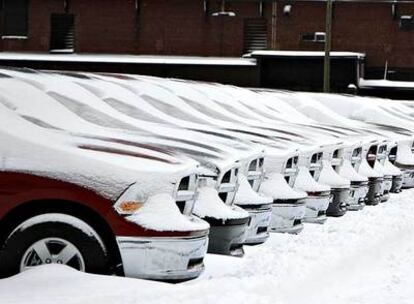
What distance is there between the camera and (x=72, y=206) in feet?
17.9

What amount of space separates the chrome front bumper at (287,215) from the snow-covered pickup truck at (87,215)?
262 cm

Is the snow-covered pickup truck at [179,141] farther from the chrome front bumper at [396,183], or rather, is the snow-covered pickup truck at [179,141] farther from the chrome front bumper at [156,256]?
the chrome front bumper at [396,183]

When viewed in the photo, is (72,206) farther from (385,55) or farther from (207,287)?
(385,55)

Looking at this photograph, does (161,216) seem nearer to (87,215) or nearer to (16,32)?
(87,215)

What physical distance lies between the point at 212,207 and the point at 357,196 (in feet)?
15.3

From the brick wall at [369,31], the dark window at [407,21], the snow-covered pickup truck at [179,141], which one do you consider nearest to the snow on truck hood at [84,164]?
the snow-covered pickup truck at [179,141]

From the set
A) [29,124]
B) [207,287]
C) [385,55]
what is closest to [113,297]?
[207,287]

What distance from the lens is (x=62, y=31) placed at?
131 feet

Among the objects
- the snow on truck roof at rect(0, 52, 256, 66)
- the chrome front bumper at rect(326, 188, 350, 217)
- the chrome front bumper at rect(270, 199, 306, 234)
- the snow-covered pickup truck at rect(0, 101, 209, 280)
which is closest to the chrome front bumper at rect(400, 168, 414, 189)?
the chrome front bumper at rect(326, 188, 350, 217)

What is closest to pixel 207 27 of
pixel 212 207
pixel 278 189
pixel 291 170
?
pixel 291 170

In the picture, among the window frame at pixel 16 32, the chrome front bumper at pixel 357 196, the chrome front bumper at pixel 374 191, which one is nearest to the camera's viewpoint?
the chrome front bumper at pixel 357 196

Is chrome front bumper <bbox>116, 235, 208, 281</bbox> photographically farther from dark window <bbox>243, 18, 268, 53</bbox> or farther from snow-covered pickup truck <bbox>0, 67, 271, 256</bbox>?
dark window <bbox>243, 18, 268, 53</bbox>

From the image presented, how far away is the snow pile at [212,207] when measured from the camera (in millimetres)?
6340

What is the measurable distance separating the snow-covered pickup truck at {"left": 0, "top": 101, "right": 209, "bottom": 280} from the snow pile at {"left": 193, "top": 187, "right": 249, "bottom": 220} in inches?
30.2
